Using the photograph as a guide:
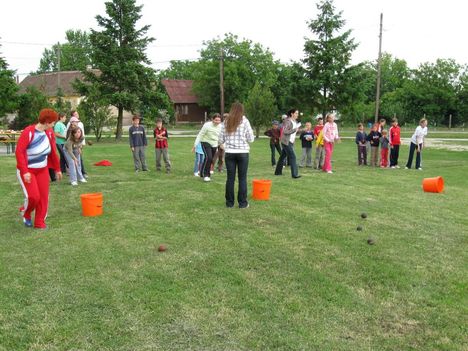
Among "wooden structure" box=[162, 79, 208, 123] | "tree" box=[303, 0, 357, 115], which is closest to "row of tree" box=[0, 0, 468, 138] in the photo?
"tree" box=[303, 0, 357, 115]

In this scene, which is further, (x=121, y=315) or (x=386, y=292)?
(x=386, y=292)

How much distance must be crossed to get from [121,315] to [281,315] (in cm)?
146

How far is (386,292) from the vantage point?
191 inches

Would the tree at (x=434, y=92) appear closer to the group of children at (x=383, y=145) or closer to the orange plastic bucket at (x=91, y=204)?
the group of children at (x=383, y=145)

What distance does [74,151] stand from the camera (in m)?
11.6

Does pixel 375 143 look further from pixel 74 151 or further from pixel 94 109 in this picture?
pixel 94 109

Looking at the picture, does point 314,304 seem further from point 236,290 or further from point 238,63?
point 238,63

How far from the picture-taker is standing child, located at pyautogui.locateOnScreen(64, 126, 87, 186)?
445 inches

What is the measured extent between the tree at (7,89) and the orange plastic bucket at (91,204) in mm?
28174

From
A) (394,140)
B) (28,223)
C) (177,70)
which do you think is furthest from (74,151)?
(177,70)

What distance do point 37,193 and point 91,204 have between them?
3.71 feet

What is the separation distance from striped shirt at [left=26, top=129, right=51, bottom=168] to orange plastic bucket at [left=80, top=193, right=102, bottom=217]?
3.31 ft

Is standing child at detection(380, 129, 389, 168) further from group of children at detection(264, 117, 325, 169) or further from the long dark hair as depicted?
the long dark hair

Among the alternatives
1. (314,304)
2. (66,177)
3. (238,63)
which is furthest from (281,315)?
(238,63)
